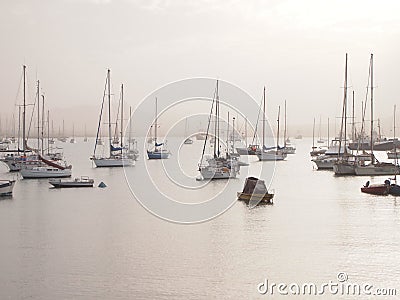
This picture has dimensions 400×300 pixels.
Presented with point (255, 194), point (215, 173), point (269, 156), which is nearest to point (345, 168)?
point (215, 173)

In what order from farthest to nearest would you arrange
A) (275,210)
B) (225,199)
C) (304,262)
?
(225,199) → (275,210) → (304,262)

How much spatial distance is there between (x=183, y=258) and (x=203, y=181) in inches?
1171

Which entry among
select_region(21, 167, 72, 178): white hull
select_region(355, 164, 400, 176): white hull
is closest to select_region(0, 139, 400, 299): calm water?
select_region(21, 167, 72, 178): white hull

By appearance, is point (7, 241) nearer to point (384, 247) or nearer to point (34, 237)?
point (34, 237)

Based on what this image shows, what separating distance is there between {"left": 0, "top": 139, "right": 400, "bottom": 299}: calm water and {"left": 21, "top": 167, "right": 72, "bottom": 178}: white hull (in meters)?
16.6

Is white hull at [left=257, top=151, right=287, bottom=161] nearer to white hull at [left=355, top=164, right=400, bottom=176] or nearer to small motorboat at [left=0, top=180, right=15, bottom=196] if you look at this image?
white hull at [left=355, top=164, right=400, bottom=176]

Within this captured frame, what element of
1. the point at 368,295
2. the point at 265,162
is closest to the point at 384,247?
the point at 368,295

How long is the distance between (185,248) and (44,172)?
35478 millimetres

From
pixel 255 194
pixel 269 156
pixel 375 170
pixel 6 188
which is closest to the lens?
pixel 255 194

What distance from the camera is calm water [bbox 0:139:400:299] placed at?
1853cm

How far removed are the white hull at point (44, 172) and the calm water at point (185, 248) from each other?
16575 mm

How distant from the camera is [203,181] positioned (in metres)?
51.6

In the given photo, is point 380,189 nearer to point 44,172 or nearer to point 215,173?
point 215,173

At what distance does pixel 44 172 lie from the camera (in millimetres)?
56156
